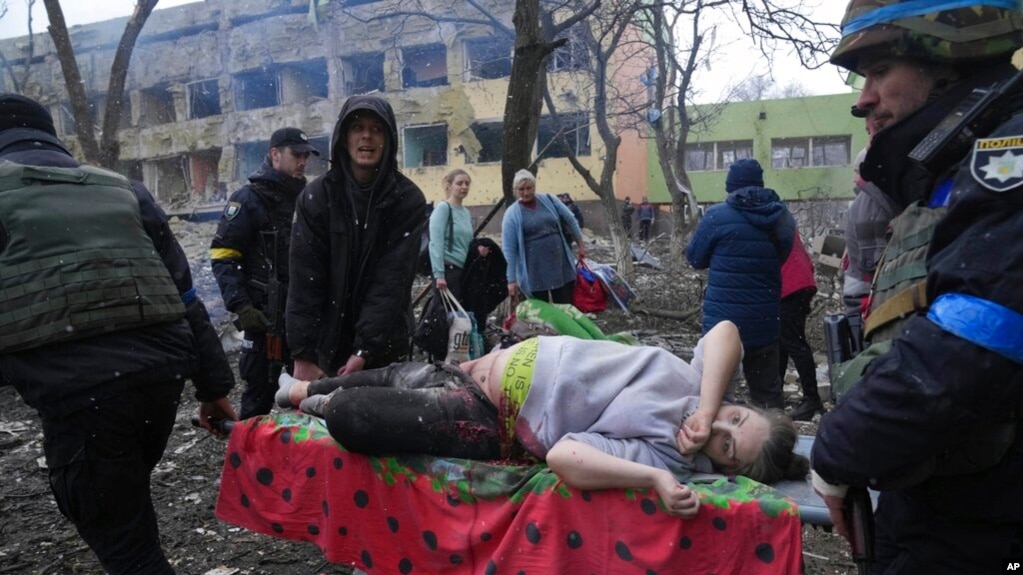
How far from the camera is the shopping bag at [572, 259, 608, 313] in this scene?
8.15 metres

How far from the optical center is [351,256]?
10.9 feet

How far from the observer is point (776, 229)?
4.49m

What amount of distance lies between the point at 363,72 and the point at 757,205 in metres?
25.3

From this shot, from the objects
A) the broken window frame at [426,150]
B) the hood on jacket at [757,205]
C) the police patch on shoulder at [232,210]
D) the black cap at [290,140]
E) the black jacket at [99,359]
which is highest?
the broken window frame at [426,150]

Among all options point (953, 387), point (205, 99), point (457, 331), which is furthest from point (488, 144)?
point (953, 387)

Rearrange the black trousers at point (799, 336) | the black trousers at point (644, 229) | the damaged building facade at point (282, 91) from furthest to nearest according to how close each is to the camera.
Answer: the damaged building facade at point (282, 91) → the black trousers at point (644, 229) → the black trousers at point (799, 336)

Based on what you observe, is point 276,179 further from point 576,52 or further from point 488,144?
point 488,144

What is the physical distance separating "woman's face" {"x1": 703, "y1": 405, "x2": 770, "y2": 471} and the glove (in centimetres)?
271

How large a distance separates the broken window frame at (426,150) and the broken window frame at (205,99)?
8.05 metres

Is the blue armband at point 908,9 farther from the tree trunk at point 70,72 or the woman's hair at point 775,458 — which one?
the tree trunk at point 70,72

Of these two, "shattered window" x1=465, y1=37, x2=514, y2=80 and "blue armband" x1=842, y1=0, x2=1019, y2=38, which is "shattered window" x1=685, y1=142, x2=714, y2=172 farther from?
"blue armband" x1=842, y1=0, x2=1019, y2=38

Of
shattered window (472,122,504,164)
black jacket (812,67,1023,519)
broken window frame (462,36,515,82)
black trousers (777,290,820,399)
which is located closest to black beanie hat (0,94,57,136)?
black jacket (812,67,1023,519)

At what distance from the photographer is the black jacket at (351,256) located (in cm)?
329

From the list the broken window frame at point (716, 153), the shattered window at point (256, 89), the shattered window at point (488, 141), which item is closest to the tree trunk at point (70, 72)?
the shattered window at point (488, 141)
